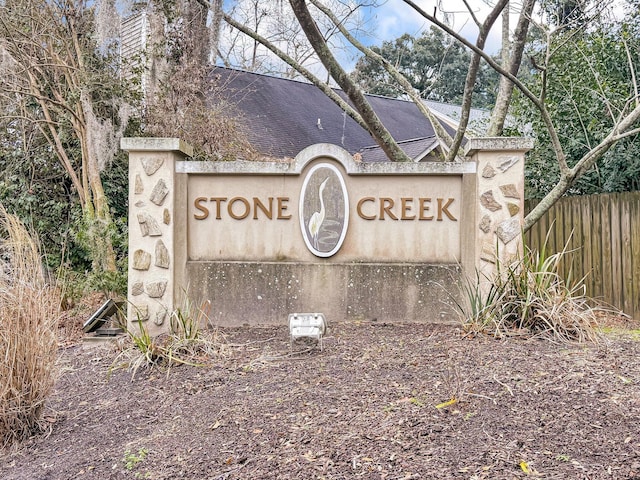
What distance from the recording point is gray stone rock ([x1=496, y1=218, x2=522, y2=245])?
5.20 metres

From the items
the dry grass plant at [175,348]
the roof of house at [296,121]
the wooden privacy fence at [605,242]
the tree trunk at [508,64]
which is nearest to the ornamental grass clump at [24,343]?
the dry grass plant at [175,348]

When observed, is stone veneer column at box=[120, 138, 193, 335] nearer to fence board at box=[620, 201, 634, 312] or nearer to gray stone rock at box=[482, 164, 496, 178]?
gray stone rock at box=[482, 164, 496, 178]

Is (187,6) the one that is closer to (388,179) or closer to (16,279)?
(388,179)

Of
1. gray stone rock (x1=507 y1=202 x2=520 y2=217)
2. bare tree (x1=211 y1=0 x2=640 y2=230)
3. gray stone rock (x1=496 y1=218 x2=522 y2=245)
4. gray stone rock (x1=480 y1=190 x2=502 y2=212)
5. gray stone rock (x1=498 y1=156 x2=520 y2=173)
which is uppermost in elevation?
bare tree (x1=211 y1=0 x2=640 y2=230)

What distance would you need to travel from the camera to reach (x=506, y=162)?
17.2 feet

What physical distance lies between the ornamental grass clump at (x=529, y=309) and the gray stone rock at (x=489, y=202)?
579 mm

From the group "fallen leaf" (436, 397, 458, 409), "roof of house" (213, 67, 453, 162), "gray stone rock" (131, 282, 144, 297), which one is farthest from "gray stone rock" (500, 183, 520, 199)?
"roof of house" (213, 67, 453, 162)

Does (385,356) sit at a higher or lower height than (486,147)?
lower

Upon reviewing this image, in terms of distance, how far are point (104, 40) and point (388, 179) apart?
4835mm

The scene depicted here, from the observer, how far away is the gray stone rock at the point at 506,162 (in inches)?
206

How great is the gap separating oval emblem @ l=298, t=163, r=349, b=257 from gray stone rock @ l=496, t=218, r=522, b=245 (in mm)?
1463

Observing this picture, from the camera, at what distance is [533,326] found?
4488 mm

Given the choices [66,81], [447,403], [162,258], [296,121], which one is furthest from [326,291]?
[296,121]

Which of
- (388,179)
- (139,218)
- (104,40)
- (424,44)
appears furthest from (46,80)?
(424,44)
